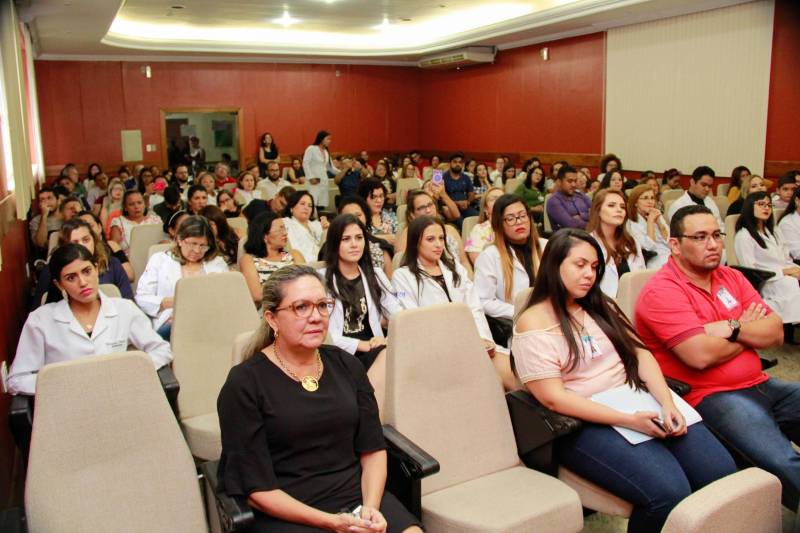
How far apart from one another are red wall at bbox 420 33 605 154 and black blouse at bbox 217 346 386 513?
31.1ft

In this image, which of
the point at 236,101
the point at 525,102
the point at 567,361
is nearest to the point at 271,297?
the point at 567,361

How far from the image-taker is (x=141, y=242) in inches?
202

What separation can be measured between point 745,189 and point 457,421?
601cm

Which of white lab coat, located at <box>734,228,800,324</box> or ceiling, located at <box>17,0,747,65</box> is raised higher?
ceiling, located at <box>17,0,747,65</box>

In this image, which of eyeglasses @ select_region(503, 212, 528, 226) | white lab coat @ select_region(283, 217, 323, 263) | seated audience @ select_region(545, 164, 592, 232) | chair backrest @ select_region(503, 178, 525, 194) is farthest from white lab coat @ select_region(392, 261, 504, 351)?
chair backrest @ select_region(503, 178, 525, 194)

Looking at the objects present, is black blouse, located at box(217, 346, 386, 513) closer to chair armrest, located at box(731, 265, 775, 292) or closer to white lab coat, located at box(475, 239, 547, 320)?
Answer: white lab coat, located at box(475, 239, 547, 320)

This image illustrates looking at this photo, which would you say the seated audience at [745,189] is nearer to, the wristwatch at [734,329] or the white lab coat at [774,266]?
the white lab coat at [774,266]

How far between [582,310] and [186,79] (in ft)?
38.9

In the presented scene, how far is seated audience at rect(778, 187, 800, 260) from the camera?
5.12 metres

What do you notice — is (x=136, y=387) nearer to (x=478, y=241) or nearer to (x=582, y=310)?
(x=582, y=310)

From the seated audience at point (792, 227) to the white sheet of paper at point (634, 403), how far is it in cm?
338

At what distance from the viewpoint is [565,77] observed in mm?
11039

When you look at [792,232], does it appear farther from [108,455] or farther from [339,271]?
[108,455]

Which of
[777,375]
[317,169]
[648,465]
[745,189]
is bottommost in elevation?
[777,375]
